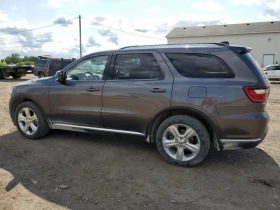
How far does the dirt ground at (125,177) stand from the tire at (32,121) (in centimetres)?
18

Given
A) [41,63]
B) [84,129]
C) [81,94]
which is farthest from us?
[41,63]

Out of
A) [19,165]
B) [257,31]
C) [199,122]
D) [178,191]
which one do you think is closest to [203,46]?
[199,122]

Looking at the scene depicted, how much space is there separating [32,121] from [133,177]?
8.56 ft

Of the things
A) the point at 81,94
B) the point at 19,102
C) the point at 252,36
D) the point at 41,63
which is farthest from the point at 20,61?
the point at 81,94

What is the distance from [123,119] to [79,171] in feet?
3.44

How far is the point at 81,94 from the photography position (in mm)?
4508

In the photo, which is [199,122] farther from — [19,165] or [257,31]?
[257,31]

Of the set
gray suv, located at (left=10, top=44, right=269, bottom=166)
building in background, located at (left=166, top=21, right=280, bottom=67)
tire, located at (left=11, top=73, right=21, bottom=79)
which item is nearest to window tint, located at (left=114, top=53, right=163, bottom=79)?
gray suv, located at (left=10, top=44, right=269, bottom=166)

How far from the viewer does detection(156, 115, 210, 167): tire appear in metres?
3.70

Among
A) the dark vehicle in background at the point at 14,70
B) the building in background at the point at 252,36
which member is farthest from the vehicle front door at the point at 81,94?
the building in background at the point at 252,36

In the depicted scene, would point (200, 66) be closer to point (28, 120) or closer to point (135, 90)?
point (135, 90)

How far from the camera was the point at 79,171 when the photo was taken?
12.3 ft

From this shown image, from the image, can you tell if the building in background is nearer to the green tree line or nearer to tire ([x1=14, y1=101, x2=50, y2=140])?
the green tree line

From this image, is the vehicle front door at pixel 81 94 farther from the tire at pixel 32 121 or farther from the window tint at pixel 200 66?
the window tint at pixel 200 66
